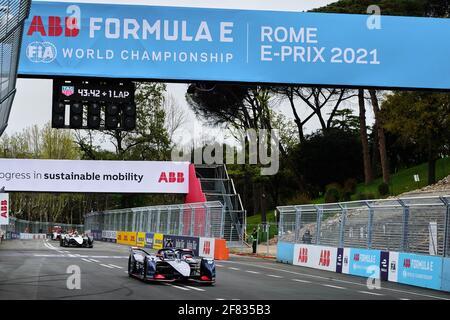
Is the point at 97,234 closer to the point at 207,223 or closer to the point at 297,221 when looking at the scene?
the point at 207,223

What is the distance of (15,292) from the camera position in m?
14.4

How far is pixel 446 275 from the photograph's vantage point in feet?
58.7

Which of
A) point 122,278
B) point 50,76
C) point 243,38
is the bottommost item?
point 122,278

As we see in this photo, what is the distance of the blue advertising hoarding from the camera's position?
16.6 metres

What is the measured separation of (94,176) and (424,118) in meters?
22.5

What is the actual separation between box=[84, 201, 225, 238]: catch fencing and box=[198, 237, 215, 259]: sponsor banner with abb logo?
0.74 m

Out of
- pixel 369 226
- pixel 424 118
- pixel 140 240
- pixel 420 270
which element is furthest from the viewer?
pixel 140 240

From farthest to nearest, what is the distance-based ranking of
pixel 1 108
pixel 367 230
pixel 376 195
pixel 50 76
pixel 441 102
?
pixel 376 195 → pixel 441 102 → pixel 367 230 → pixel 50 76 → pixel 1 108

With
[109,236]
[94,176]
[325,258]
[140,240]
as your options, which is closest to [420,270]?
[325,258]

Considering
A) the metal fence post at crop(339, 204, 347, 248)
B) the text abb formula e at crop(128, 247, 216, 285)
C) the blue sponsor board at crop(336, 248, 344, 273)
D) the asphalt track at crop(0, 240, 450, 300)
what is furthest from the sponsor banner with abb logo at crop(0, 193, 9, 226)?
the text abb formula e at crop(128, 247, 216, 285)

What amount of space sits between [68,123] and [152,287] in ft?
15.7

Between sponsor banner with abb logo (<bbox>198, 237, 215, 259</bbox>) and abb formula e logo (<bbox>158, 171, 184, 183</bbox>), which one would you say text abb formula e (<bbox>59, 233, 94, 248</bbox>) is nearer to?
abb formula e logo (<bbox>158, 171, 184, 183</bbox>)
